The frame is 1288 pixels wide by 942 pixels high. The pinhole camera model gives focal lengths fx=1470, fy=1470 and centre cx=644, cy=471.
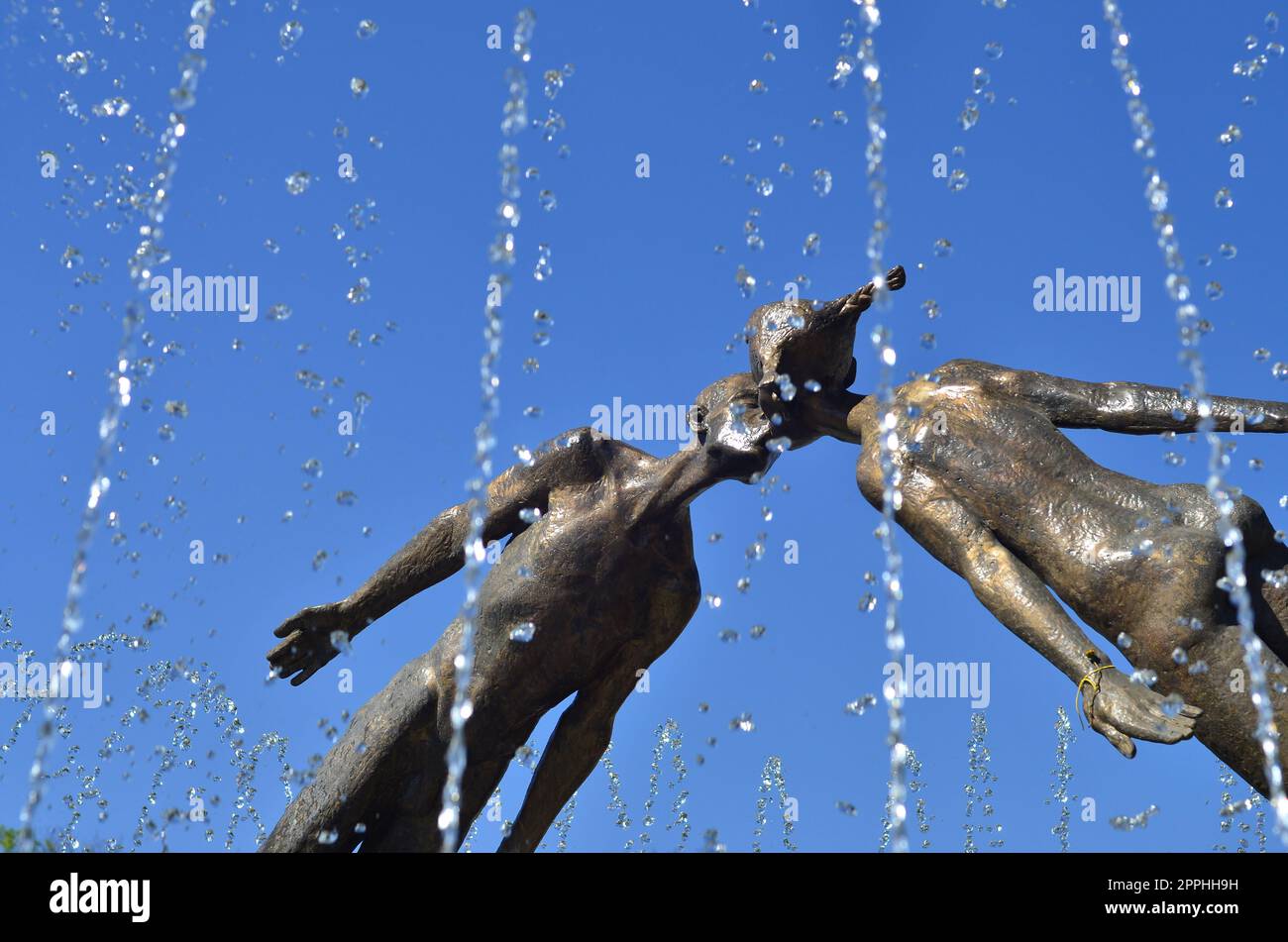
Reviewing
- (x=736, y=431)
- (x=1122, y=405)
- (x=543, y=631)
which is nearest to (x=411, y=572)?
(x=543, y=631)

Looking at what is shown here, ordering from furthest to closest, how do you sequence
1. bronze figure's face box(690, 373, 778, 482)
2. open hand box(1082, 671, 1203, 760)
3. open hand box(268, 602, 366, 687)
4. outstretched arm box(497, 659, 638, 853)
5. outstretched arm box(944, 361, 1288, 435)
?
open hand box(268, 602, 366, 687) < outstretched arm box(497, 659, 638, 853) < bronze figure's face box(690, 373, 778, 482) < outstretched arm box(944, 361, 1288, 435) < open hand box(1082, 671, 1203, 760)

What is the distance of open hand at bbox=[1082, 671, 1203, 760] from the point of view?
509 centimetres

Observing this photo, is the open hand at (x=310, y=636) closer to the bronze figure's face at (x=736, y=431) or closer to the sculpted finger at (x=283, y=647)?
the sculpted finger at (x=283, y=647)

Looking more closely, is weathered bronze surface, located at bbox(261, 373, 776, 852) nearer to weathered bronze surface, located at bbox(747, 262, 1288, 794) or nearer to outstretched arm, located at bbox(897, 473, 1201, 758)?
weathered bronze surface, located at bbox(747, 262, 1288, 794)

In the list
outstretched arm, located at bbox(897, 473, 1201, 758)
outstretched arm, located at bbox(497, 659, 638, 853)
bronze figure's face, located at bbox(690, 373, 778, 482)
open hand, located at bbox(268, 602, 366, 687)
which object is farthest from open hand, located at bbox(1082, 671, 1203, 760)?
open hand, located at bbox(268, 602, 366, 687)

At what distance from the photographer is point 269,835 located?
6.75 m

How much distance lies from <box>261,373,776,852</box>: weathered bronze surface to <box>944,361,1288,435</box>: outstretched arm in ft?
3.83

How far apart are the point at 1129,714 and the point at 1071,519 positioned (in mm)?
1043

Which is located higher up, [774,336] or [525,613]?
[774,336]
